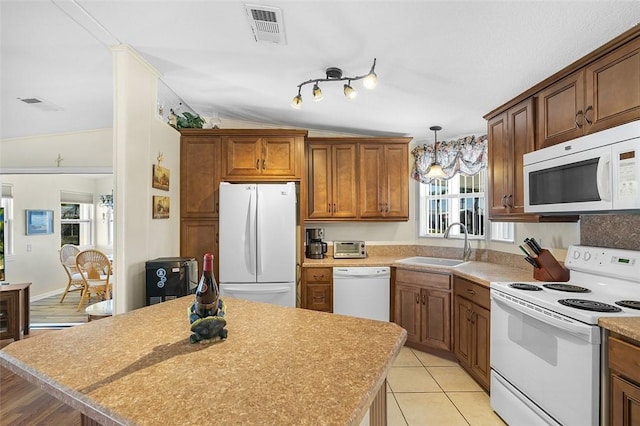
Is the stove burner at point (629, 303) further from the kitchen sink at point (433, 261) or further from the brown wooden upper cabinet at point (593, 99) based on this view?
the kitchen sink at point (433, 261)

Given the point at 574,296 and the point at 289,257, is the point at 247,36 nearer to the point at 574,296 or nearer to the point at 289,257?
the point at 289,257

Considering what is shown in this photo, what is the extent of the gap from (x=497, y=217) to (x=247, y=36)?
2.44 m

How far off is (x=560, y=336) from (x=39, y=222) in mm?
7478

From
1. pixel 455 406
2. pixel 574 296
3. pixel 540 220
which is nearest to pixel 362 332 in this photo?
pixel 574 296

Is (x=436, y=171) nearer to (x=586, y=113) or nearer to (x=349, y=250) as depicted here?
(x=349, y=250)

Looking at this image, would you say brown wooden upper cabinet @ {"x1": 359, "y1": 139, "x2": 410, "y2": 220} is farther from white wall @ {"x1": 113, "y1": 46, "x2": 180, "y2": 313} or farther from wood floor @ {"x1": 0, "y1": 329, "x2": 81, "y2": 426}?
wood floor @ {"x1": 0, "y1": 329, "x2": 81, "y2": 426}

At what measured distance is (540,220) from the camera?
238 cm

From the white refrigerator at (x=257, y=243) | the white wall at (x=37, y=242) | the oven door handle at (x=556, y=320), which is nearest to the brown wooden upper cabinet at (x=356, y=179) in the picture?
the white refrigerator at (x=257, y=243)

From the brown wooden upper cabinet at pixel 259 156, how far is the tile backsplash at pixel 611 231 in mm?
2526

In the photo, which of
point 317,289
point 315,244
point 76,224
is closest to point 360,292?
point 317,289

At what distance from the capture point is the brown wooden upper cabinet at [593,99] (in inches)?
65.0

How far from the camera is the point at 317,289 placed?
11.4ft

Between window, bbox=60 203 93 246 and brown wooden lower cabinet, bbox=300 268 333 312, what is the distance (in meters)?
5.61

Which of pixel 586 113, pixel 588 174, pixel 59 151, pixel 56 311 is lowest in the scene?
pixel 56 311
